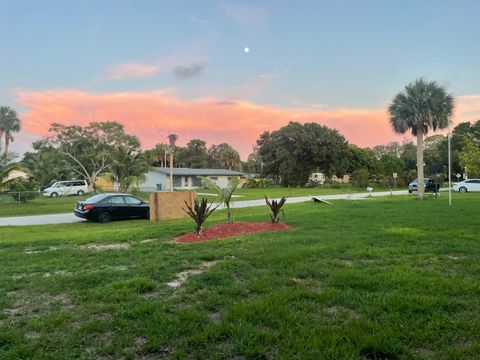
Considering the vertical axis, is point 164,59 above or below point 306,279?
above

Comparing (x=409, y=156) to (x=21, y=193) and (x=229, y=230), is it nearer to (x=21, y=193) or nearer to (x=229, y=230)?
(x=21, y=193)

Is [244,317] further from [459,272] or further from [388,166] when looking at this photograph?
[388,166]

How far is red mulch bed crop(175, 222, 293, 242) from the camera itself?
410 inches

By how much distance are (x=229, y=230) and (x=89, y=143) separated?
162 ft

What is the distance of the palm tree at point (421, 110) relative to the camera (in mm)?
28078

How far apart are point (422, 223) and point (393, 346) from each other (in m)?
9.86

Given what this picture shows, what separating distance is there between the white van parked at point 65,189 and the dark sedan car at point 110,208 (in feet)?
78.2

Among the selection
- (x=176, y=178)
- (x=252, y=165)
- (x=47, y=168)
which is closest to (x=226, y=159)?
(x=252, y=165)

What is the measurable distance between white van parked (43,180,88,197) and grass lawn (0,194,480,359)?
33.9 metres

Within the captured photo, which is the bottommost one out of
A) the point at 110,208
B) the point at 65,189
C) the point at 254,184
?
the point at 110,208

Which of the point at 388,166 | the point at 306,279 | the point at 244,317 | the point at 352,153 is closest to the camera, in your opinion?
the point at 244,317

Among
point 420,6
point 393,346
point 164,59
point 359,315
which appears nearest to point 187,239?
point 359,315

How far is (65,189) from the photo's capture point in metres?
40.4

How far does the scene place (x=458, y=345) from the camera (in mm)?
3404
